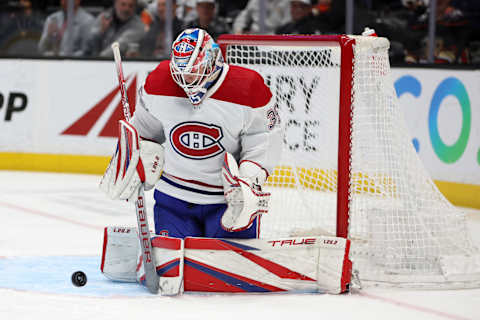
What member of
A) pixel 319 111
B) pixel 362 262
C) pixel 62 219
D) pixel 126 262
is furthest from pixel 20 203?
pixel 362 262

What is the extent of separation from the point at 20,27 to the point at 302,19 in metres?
2.52

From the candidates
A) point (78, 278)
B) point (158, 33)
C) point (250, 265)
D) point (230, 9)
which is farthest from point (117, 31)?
point (250, 265)

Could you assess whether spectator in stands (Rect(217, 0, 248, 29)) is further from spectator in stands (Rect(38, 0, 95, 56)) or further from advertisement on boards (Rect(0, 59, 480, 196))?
spectator in stands (Rect(38, 0, 95, 56))

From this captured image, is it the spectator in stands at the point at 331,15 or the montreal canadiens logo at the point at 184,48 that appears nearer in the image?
the montreal canadiens logo at the point at 184,48

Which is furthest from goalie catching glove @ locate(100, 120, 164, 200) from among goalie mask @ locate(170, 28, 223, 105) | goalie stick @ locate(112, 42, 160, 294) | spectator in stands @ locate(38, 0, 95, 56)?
spectator in stands @ locate(38, 0, 95, 56)

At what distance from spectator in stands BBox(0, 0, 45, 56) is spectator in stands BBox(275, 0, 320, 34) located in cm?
222

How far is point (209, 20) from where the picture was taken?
291 inches

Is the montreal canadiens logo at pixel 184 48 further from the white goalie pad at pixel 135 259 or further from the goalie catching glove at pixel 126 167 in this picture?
the white goalie pad at pixel 135 259

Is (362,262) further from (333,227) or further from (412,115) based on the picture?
(412,115)

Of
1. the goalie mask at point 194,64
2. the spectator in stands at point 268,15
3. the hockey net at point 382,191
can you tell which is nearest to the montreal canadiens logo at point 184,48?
the goalie mask at point 194,64

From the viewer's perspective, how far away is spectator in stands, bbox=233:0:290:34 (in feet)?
23.4

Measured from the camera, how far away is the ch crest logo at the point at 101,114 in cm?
724

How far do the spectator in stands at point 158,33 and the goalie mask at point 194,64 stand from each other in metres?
4.08

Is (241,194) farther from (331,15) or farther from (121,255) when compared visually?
(331,15)
